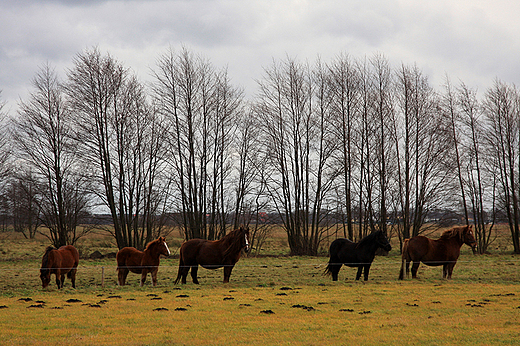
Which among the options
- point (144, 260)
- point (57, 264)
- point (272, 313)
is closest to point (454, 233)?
point (272, 313)

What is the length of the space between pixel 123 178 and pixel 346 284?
702 inches

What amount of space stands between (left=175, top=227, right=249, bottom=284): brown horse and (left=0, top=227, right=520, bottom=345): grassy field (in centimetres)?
79

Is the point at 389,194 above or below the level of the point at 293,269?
above

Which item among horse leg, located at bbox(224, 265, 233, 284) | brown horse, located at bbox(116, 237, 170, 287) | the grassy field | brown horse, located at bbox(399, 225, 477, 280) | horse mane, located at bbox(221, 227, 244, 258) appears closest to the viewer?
the grassy field

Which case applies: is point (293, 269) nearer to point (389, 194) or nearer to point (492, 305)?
point (492, 305)

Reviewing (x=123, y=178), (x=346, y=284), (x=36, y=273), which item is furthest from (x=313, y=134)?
(x=36, y=273)

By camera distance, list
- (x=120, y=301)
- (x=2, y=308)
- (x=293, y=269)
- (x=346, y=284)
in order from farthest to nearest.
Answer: (x=293, y=269) → (x=346, y=284) → (x=120, y=301) → (x=2, y=308)

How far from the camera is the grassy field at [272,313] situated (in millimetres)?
6680

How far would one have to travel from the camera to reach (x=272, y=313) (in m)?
8.92

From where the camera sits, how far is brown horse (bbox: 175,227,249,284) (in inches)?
562

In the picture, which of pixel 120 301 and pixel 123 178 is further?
pixel 123 178

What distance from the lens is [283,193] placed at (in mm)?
29469

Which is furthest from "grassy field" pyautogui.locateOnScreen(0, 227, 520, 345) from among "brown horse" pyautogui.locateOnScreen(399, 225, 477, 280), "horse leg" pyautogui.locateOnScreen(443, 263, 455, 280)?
"brown horse" pyautogui.locateOnScreen(399, 225, 477, 280)

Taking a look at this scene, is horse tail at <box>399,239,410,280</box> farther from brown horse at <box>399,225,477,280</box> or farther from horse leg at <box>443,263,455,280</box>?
horse leg at <box>443,263,455,280</box>
